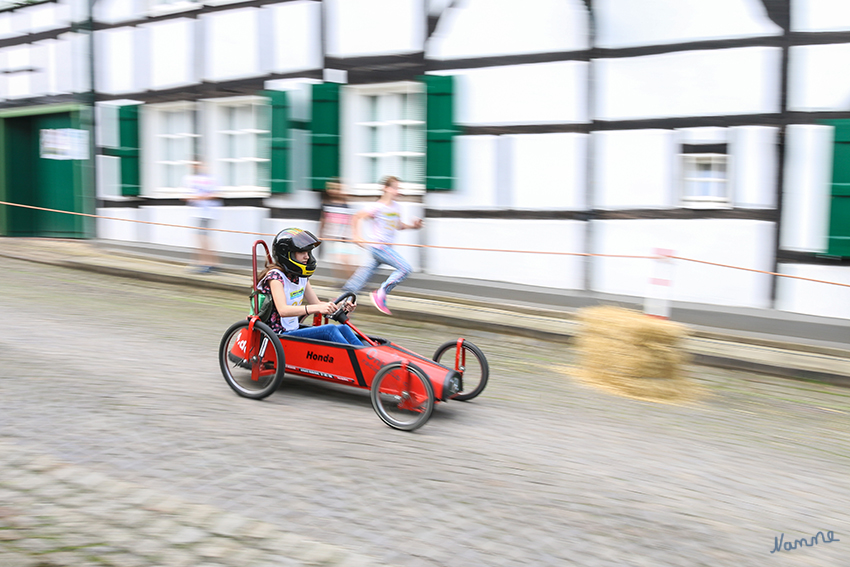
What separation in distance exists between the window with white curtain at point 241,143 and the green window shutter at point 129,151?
191cm

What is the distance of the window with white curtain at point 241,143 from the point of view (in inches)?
475

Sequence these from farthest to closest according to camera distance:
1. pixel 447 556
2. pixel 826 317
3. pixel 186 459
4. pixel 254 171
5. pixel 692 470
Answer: pixel 254 171
pixel 826 317
pixel 692 470
pixel 186 459
pixel 447 556

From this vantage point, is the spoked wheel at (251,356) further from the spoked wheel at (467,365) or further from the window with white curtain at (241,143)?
the window with white curtain at (241,143)

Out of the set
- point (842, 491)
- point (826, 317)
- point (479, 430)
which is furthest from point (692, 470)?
point (826, 317)

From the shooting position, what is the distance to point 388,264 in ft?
28.6

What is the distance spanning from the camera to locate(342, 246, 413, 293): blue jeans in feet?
28.2

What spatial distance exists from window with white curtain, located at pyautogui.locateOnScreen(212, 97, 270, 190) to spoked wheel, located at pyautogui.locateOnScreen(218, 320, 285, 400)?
6797 mm

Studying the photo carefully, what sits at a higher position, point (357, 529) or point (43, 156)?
point (43, 156)

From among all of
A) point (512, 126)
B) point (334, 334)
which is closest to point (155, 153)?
→ point (512, 126)

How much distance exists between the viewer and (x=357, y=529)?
11.5ft

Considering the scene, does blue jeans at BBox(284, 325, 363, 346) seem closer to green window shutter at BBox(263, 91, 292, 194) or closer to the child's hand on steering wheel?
the child's hand on steering wheel

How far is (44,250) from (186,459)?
10.5 m

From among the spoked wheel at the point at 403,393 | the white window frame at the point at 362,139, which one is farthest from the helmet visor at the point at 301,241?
the white window frame at the point at 362,139

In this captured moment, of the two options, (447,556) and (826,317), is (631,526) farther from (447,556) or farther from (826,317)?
(826,317)
